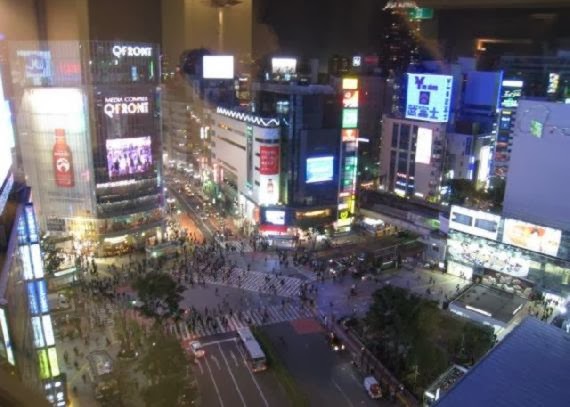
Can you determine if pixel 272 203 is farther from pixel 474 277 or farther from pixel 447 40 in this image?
pixel 447 40

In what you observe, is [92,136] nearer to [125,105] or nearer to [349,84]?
[125,105]

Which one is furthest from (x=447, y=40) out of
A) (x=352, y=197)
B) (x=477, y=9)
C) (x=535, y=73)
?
(x=352, y=197)

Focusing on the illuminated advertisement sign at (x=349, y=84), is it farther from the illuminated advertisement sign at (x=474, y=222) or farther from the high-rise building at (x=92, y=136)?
the high-rise building at (x=92, y=136)

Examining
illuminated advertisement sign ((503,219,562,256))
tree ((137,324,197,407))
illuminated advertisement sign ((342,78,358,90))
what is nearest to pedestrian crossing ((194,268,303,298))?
tree ((137,324,197,407))

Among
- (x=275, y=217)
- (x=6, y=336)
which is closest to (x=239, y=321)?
(x=275, y=217)

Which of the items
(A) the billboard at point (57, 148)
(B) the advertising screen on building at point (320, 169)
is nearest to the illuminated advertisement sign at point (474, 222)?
(B) the advertising screen on building at point (320, 169)
